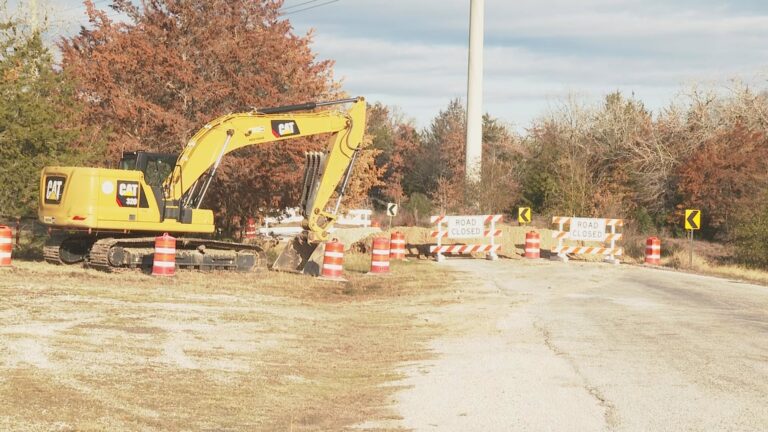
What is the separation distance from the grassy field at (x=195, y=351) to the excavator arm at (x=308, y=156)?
2832 mm

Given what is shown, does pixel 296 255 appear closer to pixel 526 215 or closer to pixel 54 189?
pixel 54 189

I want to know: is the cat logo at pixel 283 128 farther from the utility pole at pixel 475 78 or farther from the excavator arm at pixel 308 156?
the utility pole at pixel 475 78

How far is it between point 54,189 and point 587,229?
63.2 feet

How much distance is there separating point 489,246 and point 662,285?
9.12 meters

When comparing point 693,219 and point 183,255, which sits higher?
point 693,219

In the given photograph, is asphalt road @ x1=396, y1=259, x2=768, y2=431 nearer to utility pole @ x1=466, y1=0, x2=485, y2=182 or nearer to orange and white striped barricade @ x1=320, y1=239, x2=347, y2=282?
orange and white striped barricade @ x1=320, y1=239, x2=347, y2=282

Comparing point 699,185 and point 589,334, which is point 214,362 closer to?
point 589,334

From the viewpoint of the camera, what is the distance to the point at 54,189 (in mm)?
22828

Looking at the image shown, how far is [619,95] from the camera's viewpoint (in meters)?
73.5

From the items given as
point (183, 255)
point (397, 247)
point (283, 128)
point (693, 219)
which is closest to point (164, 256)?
point (183, 255)

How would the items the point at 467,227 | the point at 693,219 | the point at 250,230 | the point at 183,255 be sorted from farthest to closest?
the point at 250,230 → the point at 693,219 → the point at 467,227 → the point at 183,255

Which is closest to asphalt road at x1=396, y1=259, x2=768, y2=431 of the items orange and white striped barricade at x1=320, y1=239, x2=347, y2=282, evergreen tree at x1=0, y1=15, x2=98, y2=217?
orange and white striped barricade at x1=320, y1=239, x2=347, y2=282

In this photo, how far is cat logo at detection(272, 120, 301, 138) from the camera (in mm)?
25438

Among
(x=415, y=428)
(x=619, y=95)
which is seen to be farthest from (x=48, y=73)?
(x=619, y=95)
